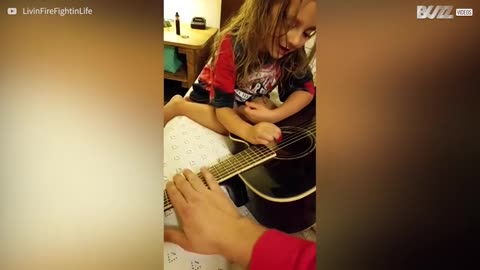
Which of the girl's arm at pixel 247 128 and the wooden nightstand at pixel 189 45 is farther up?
the wooden nightstand at pixel 189 45

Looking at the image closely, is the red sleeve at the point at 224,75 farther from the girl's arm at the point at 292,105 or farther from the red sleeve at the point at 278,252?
the red sleeve at the point at 278,252

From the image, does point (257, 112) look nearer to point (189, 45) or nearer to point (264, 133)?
point (264, 133)

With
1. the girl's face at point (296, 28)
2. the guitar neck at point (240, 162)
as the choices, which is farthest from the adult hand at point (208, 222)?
A: the girl's face at point (296, 28)

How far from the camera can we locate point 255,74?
0.81m

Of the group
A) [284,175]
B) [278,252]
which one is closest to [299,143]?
[284,175]

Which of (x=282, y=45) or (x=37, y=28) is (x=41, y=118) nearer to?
(x=37, y=28)

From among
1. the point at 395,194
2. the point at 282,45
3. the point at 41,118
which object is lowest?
the point at 395,194

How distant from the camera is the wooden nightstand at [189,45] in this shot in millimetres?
811

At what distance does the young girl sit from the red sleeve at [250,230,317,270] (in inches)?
5.4

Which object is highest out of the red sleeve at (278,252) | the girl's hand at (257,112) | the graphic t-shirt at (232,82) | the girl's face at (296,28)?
the girl's face at (296,28)

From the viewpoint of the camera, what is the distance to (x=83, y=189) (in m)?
0.82

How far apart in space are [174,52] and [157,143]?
0.13 metres

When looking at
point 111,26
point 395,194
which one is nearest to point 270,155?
point 395,194

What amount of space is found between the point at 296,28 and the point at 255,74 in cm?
9
